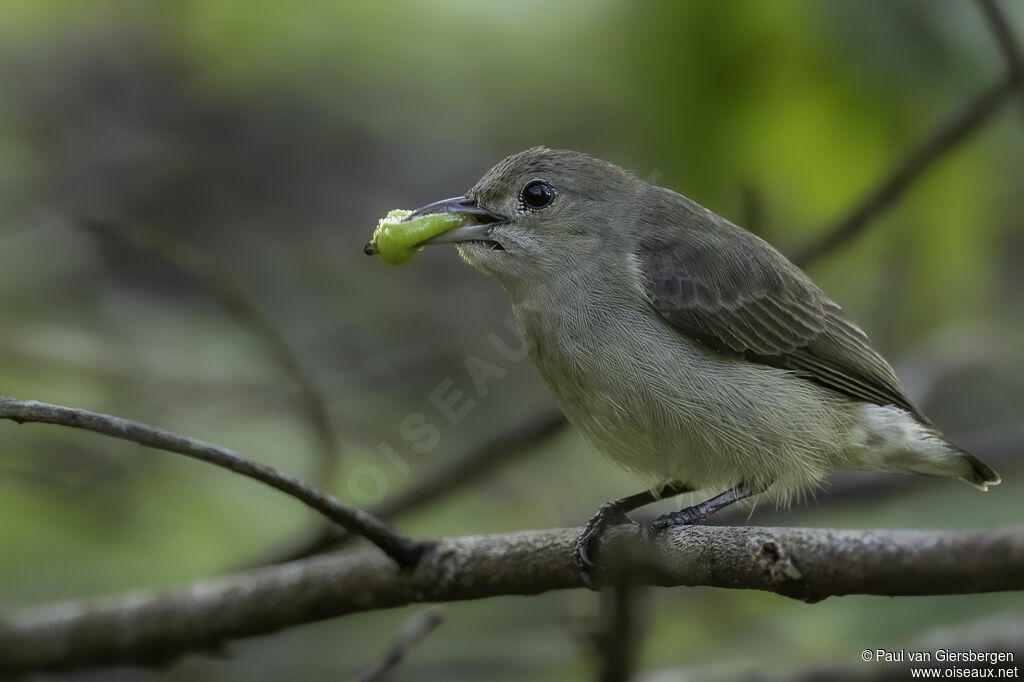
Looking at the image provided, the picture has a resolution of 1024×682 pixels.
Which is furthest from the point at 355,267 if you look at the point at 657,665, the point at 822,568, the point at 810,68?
the point at 822,568

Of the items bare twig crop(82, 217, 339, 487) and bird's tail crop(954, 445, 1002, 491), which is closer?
bird's tail crop(954, 445, 1002, 491)

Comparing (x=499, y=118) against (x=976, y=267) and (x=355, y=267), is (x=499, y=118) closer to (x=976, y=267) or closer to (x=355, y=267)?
(x=355, y=267)

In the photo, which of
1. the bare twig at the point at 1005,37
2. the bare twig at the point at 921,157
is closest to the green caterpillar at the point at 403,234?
the bare twig at the point at 921,157

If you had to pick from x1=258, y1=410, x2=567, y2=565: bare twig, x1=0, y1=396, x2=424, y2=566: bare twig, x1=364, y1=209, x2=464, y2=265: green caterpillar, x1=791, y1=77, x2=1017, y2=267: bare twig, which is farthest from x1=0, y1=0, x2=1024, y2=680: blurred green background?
x1=0, y1=396, x2=424, y2=566: bare twig

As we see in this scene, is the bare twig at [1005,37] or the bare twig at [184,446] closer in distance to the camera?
the bare twig at [184,446]

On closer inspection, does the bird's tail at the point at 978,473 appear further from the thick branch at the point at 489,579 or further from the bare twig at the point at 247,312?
the bare twig at the point at 247,312

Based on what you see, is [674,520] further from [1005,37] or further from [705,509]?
[1005,37]

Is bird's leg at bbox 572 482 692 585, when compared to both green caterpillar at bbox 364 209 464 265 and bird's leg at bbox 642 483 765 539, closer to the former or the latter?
bird's leg at bbox 642 483 765 539
